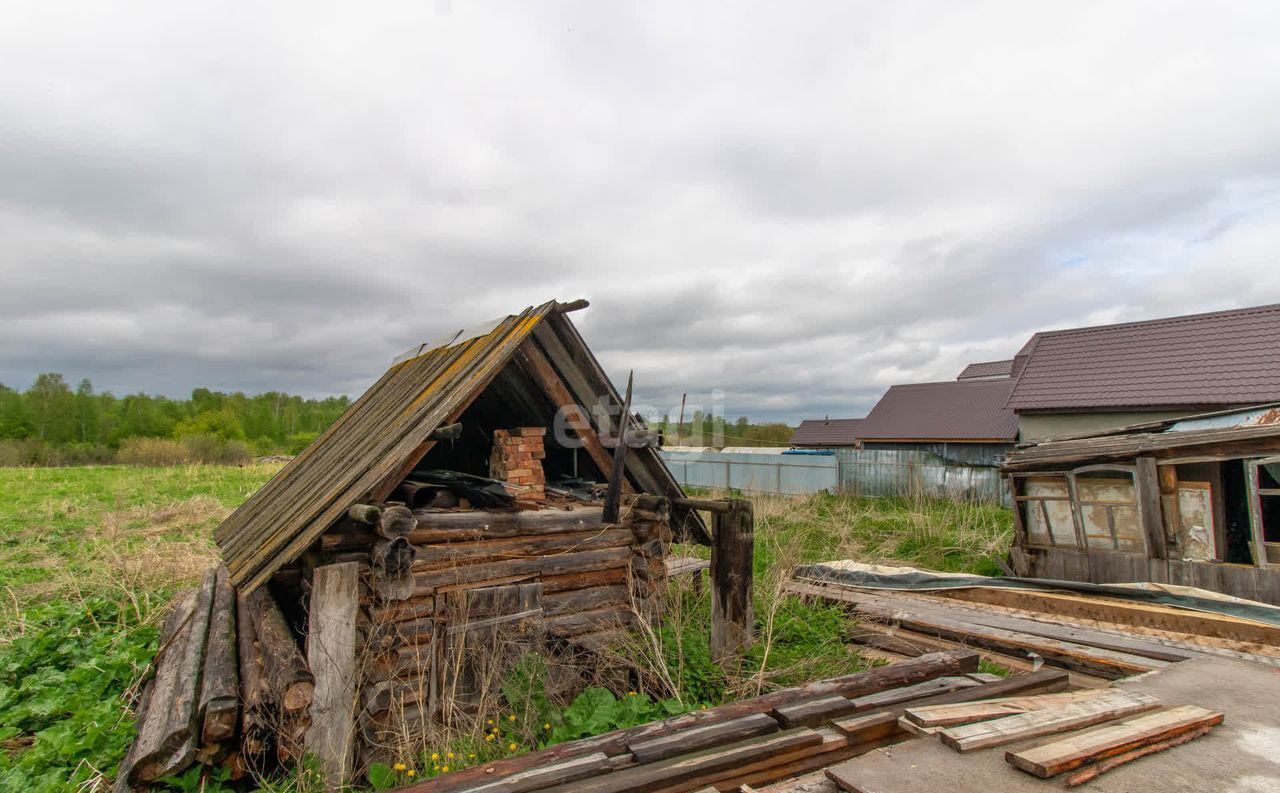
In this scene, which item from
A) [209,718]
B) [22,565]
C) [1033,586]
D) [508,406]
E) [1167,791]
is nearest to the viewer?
[1167,791]

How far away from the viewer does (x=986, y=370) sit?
132 feet

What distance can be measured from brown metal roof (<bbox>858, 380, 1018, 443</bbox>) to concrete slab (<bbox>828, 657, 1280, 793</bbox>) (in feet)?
76.1

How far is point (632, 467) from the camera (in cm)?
671

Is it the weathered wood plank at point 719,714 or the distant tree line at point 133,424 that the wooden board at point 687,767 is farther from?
the distant tree line at point 133,424

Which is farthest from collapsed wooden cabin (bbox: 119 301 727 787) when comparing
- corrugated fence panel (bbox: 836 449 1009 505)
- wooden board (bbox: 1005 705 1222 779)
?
corrugated fence panel (bbox: 836 449 1009 505)

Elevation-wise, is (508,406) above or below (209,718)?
above

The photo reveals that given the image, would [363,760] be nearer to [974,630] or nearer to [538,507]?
[538,507]

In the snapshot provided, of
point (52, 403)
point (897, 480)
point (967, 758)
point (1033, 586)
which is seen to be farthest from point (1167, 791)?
point (52, 403)

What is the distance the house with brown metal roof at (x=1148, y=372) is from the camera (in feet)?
56.3

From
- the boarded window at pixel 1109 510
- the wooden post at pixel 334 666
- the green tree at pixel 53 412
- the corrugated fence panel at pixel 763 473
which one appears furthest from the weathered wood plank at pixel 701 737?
the green tree at pixel 53 412

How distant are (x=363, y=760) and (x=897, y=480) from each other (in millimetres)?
21227

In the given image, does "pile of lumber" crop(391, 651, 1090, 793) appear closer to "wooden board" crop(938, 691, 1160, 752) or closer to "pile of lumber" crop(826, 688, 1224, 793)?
"pile of lumber" crop(826, 688, 1224, 793)

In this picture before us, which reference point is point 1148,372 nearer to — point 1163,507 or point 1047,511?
point 1047,511

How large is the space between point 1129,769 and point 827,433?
1637 inches
